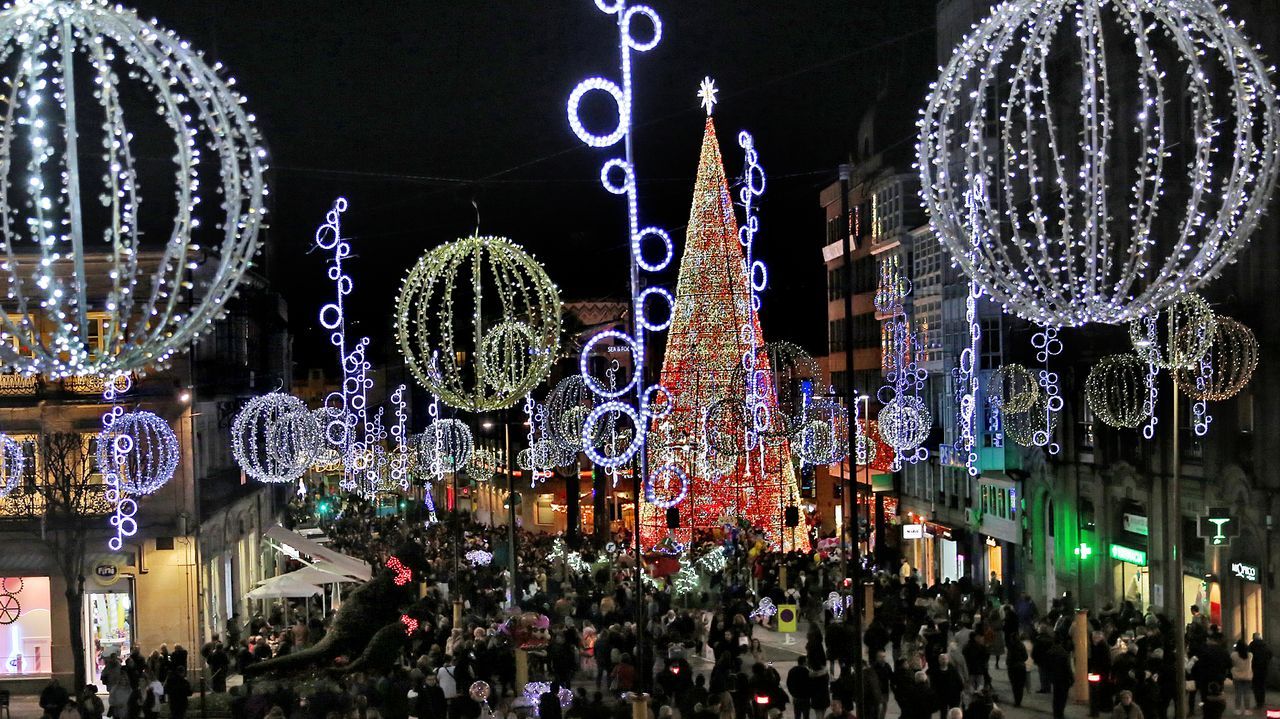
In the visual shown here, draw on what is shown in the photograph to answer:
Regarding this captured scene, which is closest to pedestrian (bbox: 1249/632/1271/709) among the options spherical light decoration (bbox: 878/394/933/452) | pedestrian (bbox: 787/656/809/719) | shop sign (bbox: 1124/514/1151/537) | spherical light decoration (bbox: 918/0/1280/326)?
spherical light decoration (bbox: 918/0/1280/326)

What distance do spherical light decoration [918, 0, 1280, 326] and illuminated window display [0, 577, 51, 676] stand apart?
22.1 meters

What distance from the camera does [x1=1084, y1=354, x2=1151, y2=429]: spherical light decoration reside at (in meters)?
30.9

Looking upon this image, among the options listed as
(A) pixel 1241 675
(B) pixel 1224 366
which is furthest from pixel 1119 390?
(A) pixel 1241 675

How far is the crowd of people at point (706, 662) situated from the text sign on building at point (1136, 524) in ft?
11.9

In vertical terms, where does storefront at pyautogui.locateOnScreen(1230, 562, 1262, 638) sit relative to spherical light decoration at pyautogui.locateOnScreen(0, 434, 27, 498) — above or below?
below

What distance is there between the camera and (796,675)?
2144 cm

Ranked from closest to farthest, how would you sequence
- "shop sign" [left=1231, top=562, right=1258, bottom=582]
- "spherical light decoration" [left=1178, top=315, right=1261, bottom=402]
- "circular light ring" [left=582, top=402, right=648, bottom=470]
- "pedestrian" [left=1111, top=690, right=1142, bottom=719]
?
"pedestrian" [left=1111, top=690, right=1142, bottom=719] < "spherical light decoration" [left=1178, top=315, right=1261, bottom=402] < "circular light ring" [left=582, top=402, right=648, bottom=470] < "shop sign" [left=1231, top=562, right=1258, bottom=582]

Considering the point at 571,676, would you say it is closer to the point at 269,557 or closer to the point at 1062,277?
the point at 1062,277

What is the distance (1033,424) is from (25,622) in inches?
975

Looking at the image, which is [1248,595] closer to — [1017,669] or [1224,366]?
[1224,366]

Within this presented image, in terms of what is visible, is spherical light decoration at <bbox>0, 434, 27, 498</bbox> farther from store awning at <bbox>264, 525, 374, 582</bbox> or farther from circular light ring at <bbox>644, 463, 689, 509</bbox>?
circular light ring at <bbox>644, 463, 689, 509</bbox>

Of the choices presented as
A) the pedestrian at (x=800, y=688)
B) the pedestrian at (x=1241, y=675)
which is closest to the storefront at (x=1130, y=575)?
the pedestrian at (x=1241, y=675)

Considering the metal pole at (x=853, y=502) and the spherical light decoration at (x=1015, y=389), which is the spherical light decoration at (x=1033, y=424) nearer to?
the spherical light decoration at (x=1015, y=389)

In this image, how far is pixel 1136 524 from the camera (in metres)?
34.5
